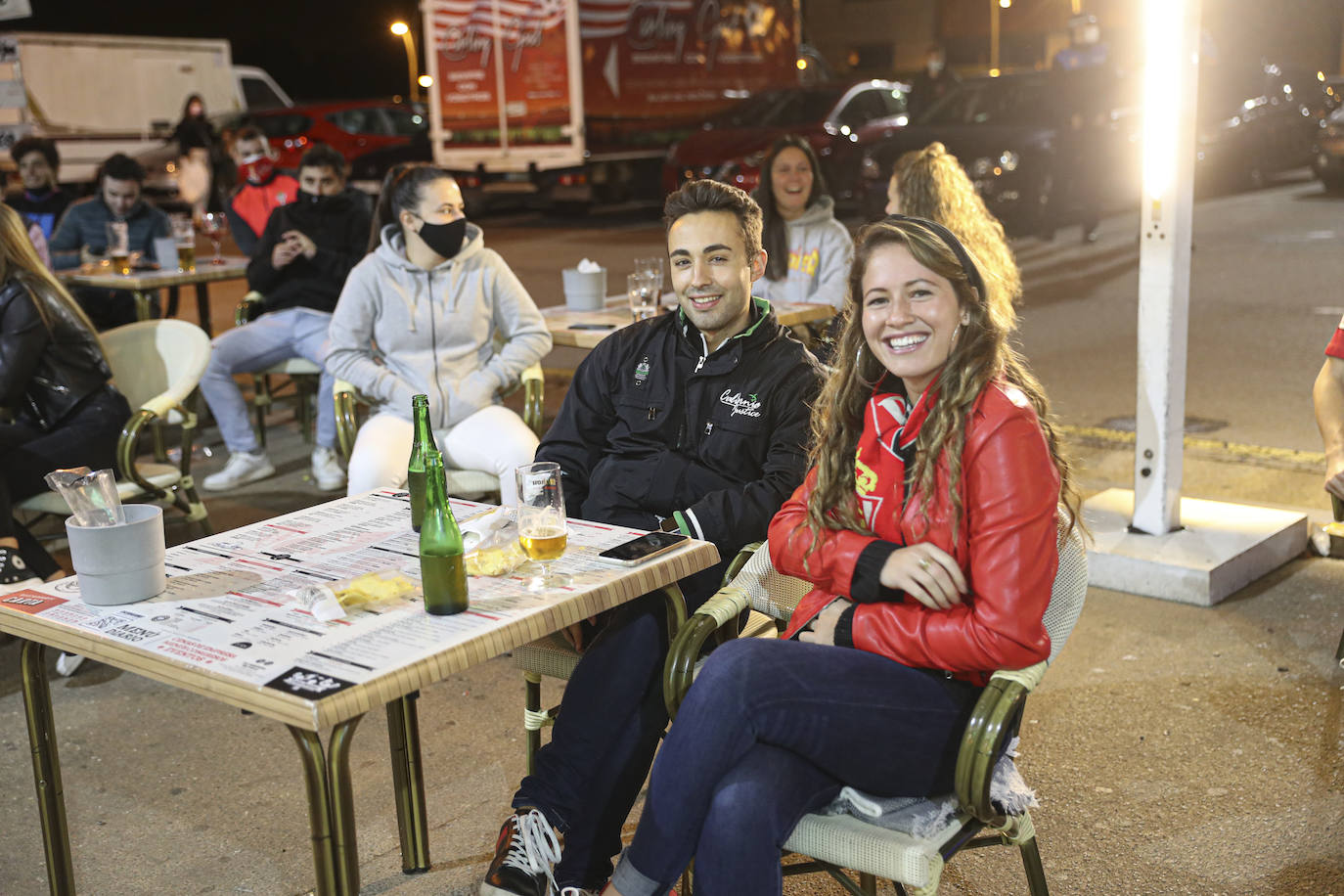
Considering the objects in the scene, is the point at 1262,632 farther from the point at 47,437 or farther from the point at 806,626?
the point at 47,437

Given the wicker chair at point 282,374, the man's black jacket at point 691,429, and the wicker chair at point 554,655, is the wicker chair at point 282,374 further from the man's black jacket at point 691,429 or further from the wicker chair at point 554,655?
the wicker chair at point 554,655

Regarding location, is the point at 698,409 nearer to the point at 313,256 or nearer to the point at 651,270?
the point at 651,270

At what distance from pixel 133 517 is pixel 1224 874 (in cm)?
242

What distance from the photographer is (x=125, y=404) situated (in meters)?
4.62

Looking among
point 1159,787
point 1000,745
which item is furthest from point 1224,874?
point 1000,745

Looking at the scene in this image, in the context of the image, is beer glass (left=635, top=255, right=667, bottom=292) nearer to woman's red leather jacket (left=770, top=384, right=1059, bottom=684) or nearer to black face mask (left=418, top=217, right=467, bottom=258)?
black face mask (left=418, top=217, right=467, bottom=258)

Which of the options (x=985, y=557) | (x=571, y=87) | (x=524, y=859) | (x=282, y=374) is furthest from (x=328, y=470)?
(x=571, y=87)

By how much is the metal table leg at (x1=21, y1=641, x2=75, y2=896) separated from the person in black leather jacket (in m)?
1.81

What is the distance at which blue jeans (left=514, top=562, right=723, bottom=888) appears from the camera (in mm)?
2662

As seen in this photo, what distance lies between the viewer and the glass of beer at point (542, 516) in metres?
2.56

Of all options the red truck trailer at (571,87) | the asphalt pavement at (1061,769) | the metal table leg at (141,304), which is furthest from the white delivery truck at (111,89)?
the asphalt pavement at (1061,769)

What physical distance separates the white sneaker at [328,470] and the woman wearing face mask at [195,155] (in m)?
3.33

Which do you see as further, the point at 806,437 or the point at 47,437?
the point at 47,437

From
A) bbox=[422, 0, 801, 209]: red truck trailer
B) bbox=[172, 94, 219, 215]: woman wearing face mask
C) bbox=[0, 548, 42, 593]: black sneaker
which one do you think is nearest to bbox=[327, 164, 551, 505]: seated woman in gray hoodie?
bbox=[0, 548, 42, 593]: black sneaker
